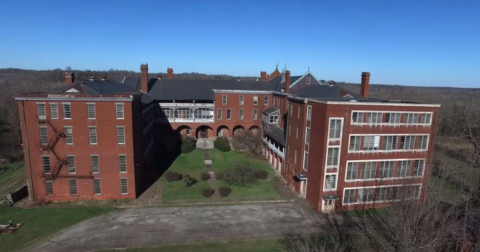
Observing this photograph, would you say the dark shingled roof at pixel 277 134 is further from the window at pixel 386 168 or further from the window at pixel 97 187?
the window at pixel 97 187

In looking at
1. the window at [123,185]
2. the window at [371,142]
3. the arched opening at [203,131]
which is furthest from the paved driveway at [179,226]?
the arched opening at [203,131]

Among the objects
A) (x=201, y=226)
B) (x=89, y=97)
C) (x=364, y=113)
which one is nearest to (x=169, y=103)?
(x=89, y=97)

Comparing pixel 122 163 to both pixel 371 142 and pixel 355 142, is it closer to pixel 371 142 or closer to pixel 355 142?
pixel 355 142

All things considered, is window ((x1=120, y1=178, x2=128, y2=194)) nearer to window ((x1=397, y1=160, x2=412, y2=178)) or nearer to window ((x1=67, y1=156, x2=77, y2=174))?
window ((x1=67, y1=156, x2=77, y2=174))

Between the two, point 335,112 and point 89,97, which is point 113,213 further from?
point 335,112

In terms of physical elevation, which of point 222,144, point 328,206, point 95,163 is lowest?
point 328,206

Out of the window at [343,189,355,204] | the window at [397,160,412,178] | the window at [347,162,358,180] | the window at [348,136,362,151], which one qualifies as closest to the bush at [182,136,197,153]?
the window at [343,189,355,204]

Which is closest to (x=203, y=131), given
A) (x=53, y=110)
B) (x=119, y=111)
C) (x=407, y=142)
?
(x=119, y=111)
